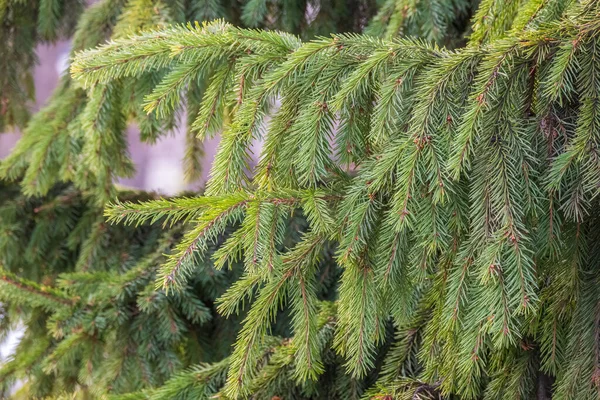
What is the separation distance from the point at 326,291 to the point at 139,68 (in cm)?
111

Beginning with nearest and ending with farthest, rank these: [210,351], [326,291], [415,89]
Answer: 1. [415,89]
2. [326,291]
3. [210,351]

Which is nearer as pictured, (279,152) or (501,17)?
(279,152)

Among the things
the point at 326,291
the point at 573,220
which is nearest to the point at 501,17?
the point at 573,220

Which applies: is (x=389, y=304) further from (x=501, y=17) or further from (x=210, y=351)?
(x=210, y=351)

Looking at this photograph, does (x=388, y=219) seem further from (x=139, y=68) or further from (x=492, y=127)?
(x=139, y=68)

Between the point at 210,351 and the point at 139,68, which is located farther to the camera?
the point at 210,351

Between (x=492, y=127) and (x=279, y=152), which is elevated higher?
(x=492, y=127)

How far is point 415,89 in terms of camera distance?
111 centimetres

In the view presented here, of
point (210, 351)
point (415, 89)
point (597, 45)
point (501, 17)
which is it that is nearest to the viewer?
point (597, 45)

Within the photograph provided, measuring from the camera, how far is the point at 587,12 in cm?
105

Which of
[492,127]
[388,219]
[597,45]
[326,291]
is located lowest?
[326,291]

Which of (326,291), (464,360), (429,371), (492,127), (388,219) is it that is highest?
(492,127)

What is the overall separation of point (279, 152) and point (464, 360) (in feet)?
1.53

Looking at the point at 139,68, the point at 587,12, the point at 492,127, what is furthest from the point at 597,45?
the point at 139,68
